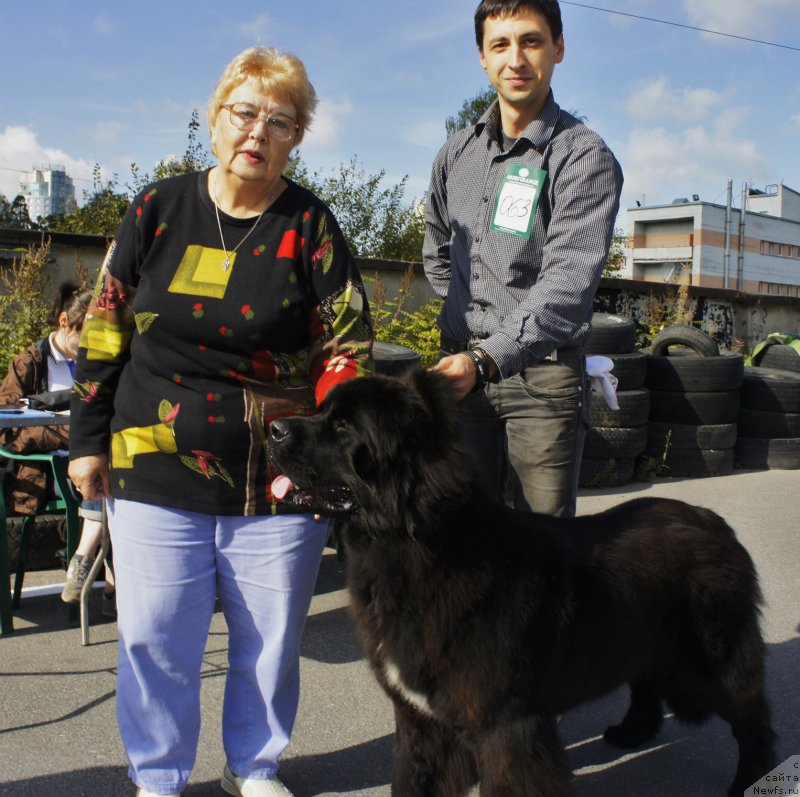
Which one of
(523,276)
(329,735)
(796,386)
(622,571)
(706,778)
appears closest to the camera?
(622,571)

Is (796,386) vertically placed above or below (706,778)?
above

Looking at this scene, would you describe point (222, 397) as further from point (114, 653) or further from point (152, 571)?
point (114, 653)

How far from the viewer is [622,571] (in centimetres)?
275

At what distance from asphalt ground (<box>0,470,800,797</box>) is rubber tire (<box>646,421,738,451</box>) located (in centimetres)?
367

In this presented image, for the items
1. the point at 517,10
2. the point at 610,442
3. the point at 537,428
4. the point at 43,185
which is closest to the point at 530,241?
the point at 537,428

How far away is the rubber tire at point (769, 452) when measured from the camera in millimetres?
9148

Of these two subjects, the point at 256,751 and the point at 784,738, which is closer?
the point at 256,751

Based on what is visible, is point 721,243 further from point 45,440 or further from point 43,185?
point 45,440

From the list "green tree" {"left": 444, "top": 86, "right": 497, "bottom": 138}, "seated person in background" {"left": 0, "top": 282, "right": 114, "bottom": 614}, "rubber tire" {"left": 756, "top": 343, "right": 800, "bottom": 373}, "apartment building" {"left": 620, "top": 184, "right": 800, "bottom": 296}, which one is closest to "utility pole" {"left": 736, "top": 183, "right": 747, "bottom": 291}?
"apartment building" {"left": 620, "top": 184, "right": 800, "bottom": 296}

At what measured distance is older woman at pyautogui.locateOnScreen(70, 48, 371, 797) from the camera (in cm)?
253

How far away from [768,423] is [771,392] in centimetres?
35

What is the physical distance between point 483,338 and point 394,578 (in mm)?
1103

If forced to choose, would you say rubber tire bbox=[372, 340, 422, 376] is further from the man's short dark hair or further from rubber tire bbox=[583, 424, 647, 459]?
the man's short dark hair

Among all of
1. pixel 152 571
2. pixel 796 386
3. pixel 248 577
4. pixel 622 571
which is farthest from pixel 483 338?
pixel 796 386
